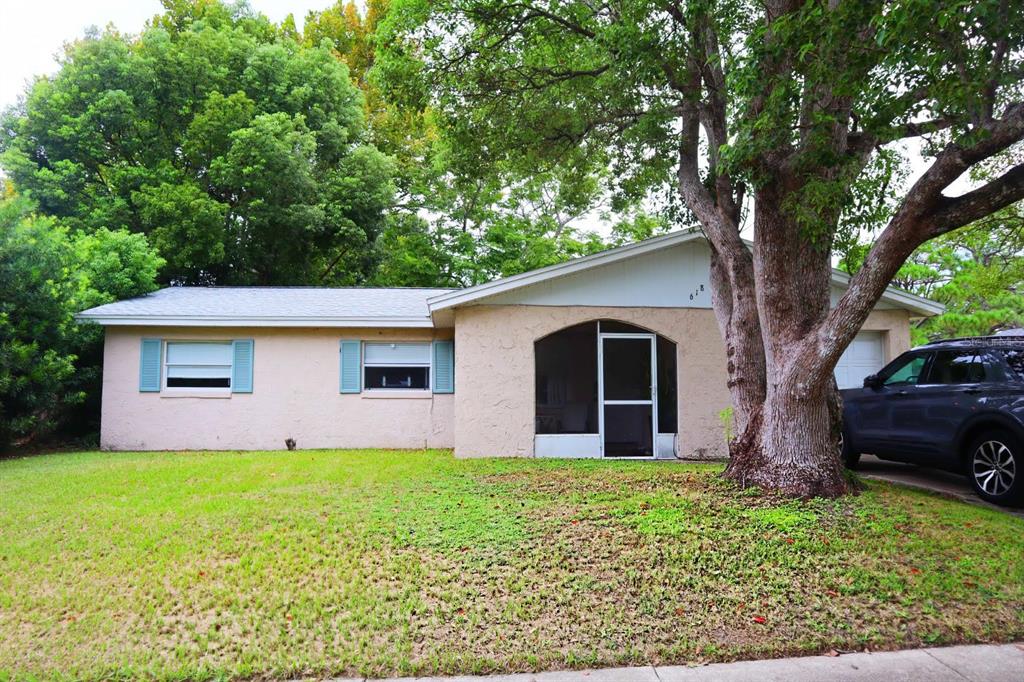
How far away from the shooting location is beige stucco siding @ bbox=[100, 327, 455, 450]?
1257cm

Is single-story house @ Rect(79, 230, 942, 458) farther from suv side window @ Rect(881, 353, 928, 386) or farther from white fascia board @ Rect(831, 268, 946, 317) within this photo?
suv side window @ Rect(881, 353, 928, 386)

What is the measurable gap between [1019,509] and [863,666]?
451cm

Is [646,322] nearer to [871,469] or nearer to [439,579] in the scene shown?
[871,469]

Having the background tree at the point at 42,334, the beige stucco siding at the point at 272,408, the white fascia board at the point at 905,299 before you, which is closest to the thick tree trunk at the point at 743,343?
the white fascia board at the point at 905,299

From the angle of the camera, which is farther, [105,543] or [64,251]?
[64,251]

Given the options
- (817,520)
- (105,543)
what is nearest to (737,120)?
(817,520)

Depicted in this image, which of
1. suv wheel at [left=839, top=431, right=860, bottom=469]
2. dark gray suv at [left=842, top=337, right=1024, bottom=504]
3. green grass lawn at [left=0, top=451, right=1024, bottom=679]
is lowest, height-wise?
green grass lawn at [left=0, top=451, right=1024, bottom=679]

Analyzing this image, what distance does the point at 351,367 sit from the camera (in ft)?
42.0

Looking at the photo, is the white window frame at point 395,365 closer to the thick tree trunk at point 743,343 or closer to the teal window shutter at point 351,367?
the teal window shutter at point 351,367

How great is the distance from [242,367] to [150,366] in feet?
6.04

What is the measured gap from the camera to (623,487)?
742cm

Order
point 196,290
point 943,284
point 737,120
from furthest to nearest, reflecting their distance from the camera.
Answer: point 943,284
point 196,290
point 737,120

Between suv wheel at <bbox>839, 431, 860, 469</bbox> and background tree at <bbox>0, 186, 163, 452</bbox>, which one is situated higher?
background tree at <bbox>0, 186, 163, 452</bbox>

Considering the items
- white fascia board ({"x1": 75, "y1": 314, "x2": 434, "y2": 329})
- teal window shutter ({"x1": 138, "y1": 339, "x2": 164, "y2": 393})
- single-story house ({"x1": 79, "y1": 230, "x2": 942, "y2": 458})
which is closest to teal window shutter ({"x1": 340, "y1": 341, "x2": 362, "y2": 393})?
single-story house ({"x1": 79, "y1": 230, "x2": 942, "y2": 458})
